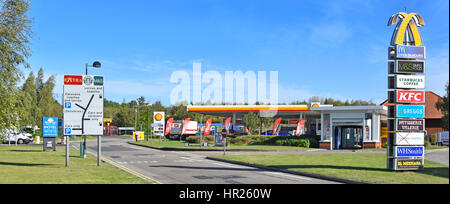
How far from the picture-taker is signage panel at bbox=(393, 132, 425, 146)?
17.5 meters

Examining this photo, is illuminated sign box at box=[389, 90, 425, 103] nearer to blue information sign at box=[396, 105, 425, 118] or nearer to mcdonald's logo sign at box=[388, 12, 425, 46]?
blue information sign at box=[396, 105, 425, 118]

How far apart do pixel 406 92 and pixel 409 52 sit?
6.09 feet

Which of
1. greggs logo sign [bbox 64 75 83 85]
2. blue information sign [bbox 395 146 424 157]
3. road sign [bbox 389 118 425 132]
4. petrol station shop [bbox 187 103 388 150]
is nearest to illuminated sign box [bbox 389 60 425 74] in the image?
road sign [bbox 389 118 425 132]

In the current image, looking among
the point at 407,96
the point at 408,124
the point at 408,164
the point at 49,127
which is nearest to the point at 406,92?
the point at 407,96

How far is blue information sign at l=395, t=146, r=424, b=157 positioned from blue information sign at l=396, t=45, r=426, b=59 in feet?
13.5

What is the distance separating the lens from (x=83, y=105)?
63.7 feet

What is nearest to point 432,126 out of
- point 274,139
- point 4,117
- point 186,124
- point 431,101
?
point 431,101

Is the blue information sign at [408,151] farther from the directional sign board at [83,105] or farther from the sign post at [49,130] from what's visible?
the sign post at [49,130]

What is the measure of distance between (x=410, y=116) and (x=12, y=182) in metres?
16.3
